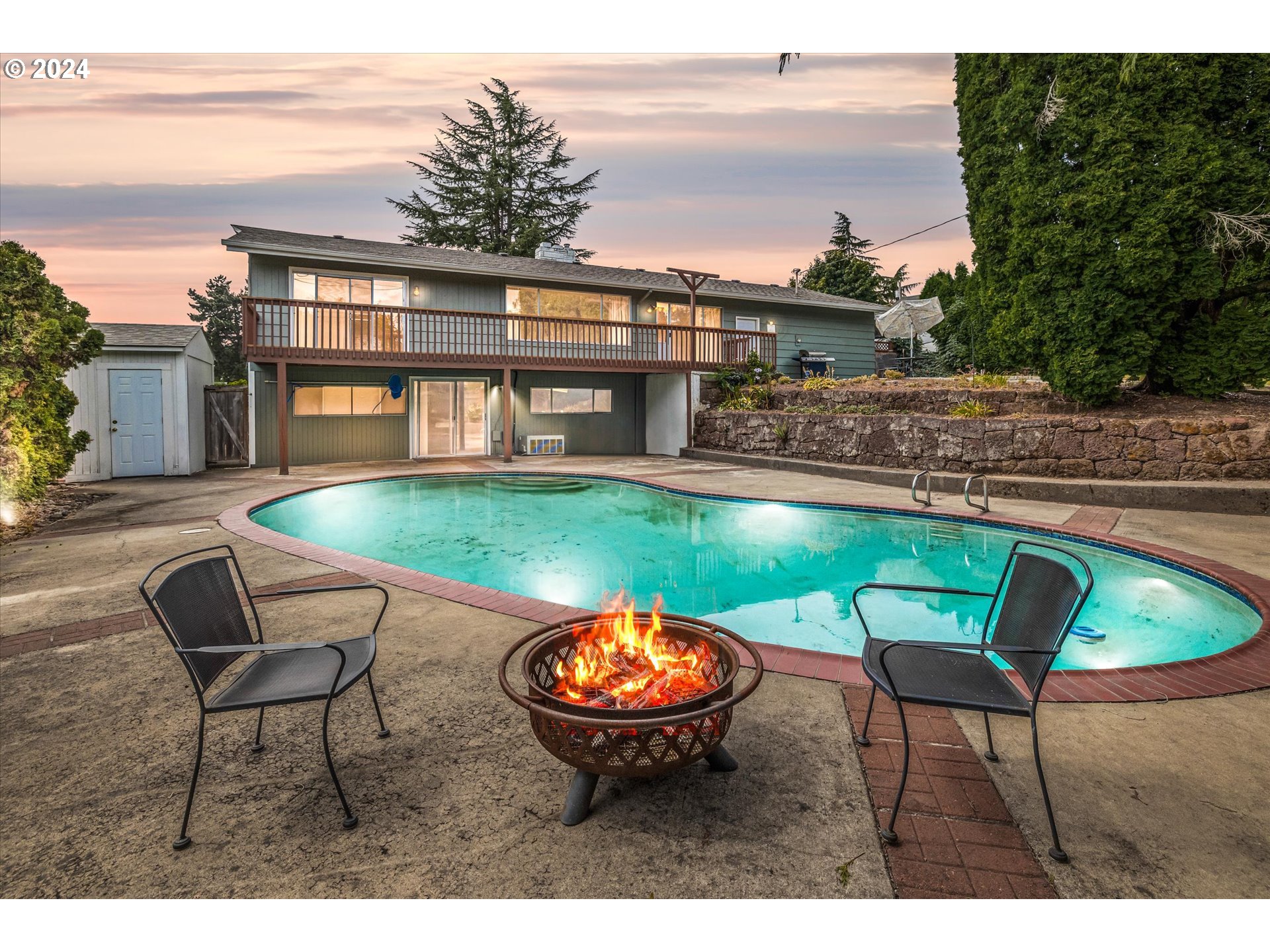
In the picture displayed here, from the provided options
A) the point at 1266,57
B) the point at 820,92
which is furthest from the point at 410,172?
the point at 1266,57

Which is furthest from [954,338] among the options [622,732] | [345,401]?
[622,732]

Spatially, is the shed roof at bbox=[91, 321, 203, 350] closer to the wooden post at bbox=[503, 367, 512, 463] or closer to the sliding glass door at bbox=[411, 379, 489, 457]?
the sliding glass door at bbox=[411, 379, 489, 457]

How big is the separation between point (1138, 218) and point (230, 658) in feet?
37.1

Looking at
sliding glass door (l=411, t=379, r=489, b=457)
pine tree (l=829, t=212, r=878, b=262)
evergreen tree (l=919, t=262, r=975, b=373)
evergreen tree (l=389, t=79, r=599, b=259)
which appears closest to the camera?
sliding glass door (l=411, t=379, r=489, b=457)

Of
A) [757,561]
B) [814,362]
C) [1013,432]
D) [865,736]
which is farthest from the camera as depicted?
[814,362]

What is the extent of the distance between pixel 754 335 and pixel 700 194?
15.4ft

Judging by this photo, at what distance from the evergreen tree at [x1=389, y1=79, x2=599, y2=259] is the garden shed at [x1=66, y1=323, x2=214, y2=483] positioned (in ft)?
60.1

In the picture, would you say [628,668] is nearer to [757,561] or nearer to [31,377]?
[757,561]

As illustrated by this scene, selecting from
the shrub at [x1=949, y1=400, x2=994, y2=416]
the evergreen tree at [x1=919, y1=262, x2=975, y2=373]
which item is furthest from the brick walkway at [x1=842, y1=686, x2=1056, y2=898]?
the evergreen tree at [x1=919, y1=262, x2=975, y2=373]

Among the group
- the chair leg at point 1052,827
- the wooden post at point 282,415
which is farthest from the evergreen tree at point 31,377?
the chair leg at point 1052,827

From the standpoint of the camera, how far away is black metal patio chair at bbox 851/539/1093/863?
1955 millimetres

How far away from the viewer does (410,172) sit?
Answer: 1084 inches

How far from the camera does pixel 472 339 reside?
13773 millimetres

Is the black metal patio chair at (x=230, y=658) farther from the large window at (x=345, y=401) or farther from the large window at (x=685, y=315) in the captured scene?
the large window at (x=685, y=315)
